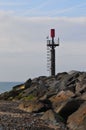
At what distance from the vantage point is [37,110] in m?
29.5

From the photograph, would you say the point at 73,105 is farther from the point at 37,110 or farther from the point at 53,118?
the point at 37,110

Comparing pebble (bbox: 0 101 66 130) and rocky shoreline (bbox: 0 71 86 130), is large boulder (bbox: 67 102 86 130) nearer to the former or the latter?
rocky shoreline (bbox: 0 71 86 130)

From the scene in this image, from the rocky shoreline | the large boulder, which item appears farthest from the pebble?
the large boulder

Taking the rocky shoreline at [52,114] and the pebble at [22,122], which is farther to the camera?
the rocky shoreline at [52,114]

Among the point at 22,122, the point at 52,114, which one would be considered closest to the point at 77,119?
the point at 52,114

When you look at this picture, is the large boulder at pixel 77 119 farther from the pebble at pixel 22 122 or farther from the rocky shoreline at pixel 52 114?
the pebble at pixel 22 122

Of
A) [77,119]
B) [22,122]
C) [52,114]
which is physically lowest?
[22,122]

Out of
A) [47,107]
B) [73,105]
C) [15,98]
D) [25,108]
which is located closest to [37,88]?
[15,98]

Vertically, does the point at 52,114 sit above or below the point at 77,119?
below

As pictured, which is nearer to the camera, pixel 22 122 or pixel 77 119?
pixel 77 119

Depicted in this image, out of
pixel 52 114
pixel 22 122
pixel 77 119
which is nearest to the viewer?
pixel 77 119

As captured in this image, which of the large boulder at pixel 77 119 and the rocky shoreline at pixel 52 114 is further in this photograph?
the rocky shoreline at pixel 52 114

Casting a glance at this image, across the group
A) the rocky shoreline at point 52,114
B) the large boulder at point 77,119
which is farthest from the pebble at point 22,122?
the large boulder at point 77,119

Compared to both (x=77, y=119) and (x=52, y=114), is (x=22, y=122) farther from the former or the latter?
(x=77, y=119)
